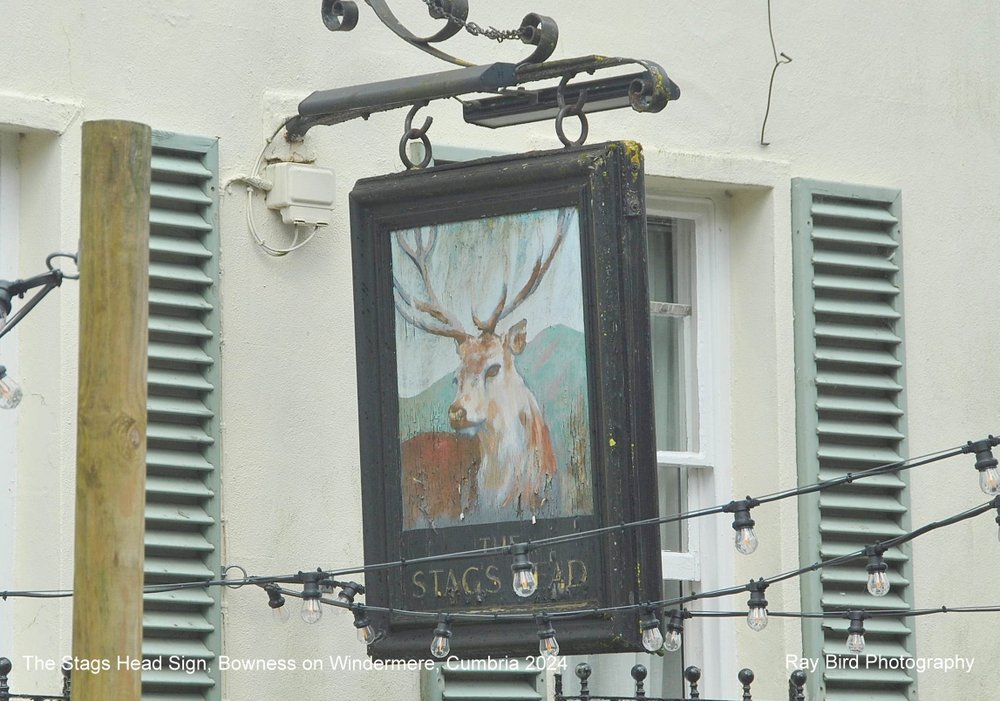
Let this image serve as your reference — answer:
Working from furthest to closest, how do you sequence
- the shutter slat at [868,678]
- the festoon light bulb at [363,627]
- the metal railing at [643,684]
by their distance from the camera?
1. the shutter slat at [868,678]
2. the metal railing at [643,684]
3. the festoon light bulb at [363,627]

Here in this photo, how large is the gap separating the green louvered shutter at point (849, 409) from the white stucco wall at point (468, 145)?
80 millimetres

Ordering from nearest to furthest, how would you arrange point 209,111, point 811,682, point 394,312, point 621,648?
point 621,648
point 394,312
point 209,111
point 811,682

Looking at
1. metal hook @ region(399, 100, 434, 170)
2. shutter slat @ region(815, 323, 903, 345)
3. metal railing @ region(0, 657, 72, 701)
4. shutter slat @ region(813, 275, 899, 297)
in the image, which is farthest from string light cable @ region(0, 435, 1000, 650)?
shutter slat @ region(813, 275, 899, 297)

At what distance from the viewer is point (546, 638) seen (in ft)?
23.0

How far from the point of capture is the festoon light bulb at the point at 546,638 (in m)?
7.00

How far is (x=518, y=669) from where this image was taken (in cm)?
835

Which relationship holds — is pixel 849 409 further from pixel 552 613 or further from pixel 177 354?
pixel 177 354

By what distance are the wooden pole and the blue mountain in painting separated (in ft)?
5.97

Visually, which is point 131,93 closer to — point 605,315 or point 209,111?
point 209,111

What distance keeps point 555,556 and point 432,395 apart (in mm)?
684

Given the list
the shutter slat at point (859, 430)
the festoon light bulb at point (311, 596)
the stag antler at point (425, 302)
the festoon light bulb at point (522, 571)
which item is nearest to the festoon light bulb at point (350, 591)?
the festoon light bulb at point (311, 596)

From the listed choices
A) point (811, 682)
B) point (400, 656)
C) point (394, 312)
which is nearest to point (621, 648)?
point (400, 656)

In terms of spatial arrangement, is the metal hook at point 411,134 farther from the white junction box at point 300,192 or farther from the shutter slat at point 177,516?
Answer: the shutter slat at point 177,516

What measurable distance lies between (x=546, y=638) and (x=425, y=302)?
118cm
